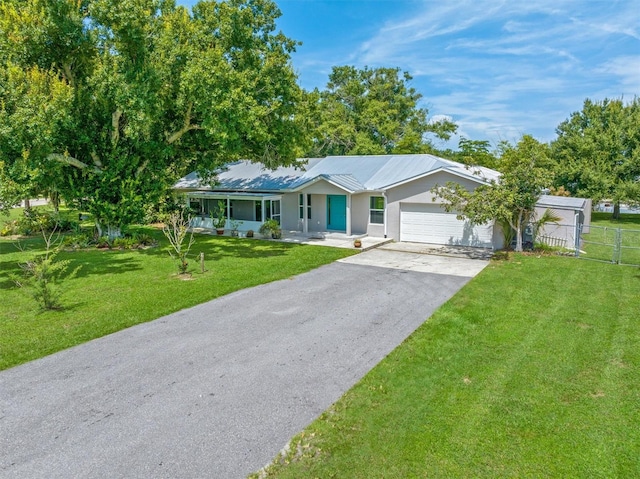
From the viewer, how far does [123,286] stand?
1215 centimetres

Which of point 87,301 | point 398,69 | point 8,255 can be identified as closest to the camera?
point 87,301

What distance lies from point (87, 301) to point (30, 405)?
5.18 meters

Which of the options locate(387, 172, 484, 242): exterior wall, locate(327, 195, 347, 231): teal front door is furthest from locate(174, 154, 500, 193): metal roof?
locate(327, 195, 347, 231): teal front door

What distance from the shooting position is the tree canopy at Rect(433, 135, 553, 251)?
15.4 m

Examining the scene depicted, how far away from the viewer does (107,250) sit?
59.8ft

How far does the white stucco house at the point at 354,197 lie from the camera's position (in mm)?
18734

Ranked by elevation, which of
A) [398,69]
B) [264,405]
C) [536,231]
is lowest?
[264,405]

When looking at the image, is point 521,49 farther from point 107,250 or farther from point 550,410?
point 107,250

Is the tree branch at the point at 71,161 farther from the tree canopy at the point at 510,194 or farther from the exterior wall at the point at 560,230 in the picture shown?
the exterior wall at the point at 560,230

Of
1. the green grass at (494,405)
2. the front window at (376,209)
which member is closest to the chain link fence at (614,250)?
the green grass at (494,405)

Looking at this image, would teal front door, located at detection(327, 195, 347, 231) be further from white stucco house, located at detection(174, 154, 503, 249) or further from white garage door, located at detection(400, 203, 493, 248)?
white garage door, located at detection(400, 203, 493, 248)

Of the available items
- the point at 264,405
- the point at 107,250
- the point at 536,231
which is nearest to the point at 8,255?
the point at 107,250

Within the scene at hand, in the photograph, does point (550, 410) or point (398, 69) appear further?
point (398, 69)

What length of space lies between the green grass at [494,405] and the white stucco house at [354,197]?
30.8 feet
